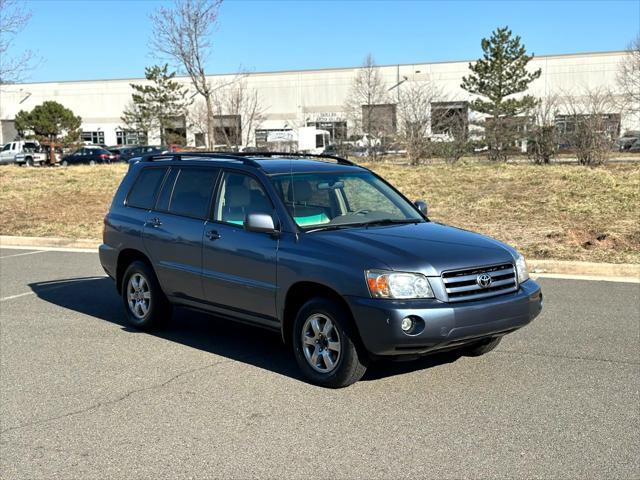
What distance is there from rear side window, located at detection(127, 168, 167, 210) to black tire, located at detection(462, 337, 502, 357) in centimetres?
348

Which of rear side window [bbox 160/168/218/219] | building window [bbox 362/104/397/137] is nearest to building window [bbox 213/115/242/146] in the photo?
building window [bbox 362/104/397/137]

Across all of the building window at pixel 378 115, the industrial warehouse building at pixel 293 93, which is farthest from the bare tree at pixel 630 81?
the building window at pixel 378 115

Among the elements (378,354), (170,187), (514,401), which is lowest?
(514,401)

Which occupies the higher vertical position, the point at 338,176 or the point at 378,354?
the point at 338,176

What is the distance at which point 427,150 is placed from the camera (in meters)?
25.7

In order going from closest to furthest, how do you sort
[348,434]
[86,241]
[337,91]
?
[348,434]
[86,241]
[337,91]

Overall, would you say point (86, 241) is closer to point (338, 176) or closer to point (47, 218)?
point (47, 218)

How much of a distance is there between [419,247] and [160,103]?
59.7 metres

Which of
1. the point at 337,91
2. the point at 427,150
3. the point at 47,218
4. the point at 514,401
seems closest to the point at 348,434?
the point at 514,401

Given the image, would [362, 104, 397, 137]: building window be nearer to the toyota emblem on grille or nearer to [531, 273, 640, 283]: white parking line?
[531, 273, 640, 283]: white parking line

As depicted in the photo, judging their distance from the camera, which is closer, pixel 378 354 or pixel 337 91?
pixel 378 354

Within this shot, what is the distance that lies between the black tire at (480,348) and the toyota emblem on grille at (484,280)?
96cm

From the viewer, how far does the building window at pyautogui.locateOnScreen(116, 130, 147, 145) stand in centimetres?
6756

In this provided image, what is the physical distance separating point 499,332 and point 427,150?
67.3 ft
